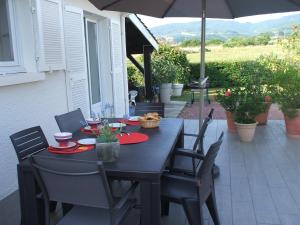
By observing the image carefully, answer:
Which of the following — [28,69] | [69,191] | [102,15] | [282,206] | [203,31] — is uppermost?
[102,15]

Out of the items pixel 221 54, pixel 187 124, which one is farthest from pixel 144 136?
pixel 221 54

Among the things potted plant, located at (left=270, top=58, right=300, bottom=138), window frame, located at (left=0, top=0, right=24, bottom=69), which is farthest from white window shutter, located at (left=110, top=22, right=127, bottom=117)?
potted plant, located at (left=270, top=58, right=300, bottom=138)

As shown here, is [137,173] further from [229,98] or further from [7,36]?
[229,98]

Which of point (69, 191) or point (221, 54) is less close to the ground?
point (221, 54)

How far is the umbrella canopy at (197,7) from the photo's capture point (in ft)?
11.6

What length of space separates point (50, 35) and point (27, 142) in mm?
1627

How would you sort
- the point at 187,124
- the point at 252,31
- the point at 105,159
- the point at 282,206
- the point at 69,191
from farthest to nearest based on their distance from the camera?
the point at 252,31
the point at 187,124
the point at 282,206
the point at 105,159
the point at 69,191

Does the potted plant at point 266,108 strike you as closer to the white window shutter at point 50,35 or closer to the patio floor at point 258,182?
the patio floor at point 258,182

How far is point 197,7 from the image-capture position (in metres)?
4.02

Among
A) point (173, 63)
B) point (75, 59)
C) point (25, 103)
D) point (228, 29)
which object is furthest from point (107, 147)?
point (228, 29)

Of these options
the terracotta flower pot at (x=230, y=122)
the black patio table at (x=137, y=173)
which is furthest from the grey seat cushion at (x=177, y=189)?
the terracotta flower pot at (x=230, y=122)

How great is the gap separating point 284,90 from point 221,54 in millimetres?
10269

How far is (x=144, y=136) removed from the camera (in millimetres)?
2842

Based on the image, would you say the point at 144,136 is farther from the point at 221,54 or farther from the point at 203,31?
the point at 221,54
